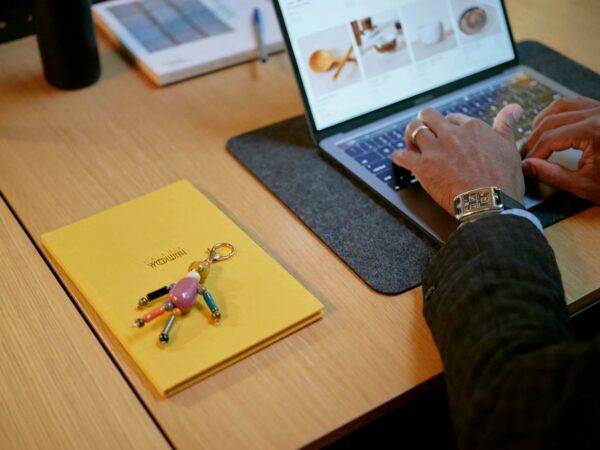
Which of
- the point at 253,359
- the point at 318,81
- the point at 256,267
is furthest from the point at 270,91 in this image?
the point at 253,359

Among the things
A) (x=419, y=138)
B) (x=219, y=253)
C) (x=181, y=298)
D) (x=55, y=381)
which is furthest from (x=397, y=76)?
(x=55, y=381)

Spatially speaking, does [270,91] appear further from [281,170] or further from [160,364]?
[160,364]

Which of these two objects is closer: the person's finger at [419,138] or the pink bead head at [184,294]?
the pink bead head at [184,294]

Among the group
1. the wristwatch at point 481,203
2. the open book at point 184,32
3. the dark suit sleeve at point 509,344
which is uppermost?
the open book at point 184,32

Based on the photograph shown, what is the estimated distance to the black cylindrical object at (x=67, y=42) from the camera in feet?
3.89

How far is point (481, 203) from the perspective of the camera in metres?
0.92

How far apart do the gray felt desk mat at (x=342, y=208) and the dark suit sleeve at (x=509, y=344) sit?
0.23ft

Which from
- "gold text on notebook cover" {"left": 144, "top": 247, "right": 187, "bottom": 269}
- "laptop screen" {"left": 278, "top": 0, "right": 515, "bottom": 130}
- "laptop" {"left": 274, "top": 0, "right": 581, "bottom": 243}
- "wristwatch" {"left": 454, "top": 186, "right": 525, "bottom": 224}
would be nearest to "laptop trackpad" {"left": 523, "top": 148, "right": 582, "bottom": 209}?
"laptop" {"left": 274, "top": 0, "right": 581, "bottom": 243}

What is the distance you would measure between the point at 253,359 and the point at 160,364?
97 millimetres

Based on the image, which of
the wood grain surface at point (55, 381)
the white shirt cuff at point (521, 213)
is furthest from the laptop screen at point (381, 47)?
the wood grain surface at point (55, 381)

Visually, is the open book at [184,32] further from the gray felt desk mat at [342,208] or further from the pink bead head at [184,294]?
the pink bead head at [184,294]

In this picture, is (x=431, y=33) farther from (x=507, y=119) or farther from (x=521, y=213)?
(x=521, y=213)

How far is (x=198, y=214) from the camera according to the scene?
3.30 feet

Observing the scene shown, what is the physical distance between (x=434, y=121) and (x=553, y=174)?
6.7 inches
